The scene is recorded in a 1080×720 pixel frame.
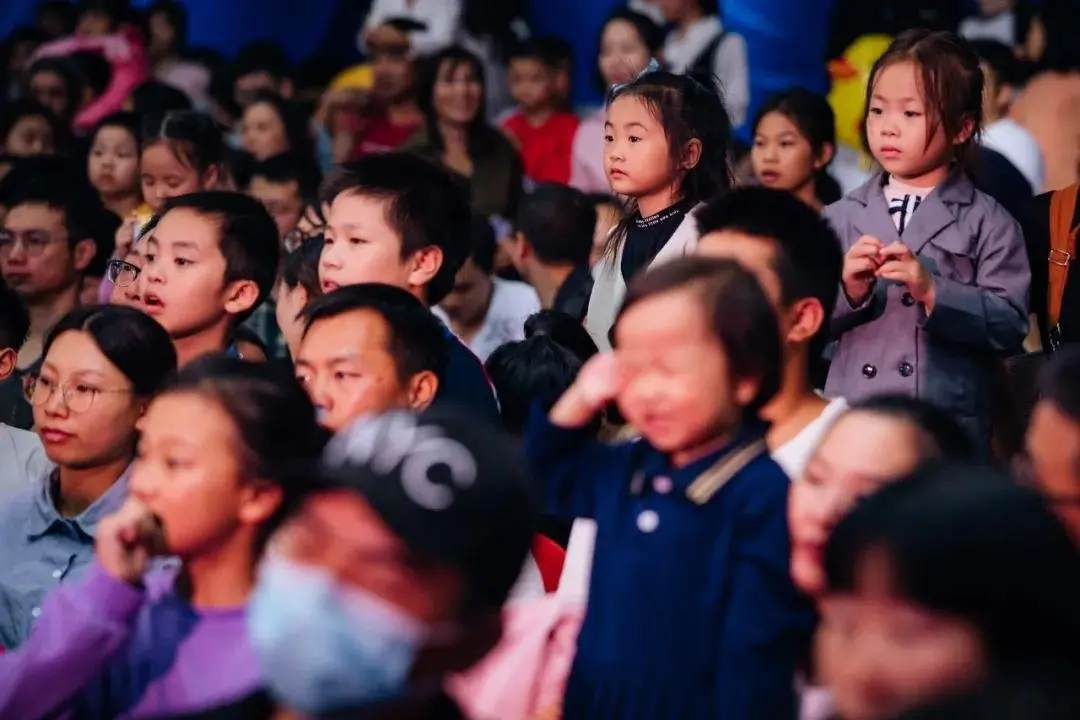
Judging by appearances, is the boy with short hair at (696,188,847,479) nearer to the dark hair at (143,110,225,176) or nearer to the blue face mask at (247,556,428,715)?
the blue face mask at (247,556,428,715)

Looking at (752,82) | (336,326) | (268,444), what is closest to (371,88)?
(752,82)

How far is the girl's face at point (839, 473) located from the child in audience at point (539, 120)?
542cm

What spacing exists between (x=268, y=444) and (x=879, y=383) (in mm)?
1645

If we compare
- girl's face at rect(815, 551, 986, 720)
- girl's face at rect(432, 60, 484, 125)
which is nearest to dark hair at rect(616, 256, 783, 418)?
girl's face at rect(815, 551, 986, 720)

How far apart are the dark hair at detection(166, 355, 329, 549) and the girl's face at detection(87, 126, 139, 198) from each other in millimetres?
4139

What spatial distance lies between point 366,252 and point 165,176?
7.32ft

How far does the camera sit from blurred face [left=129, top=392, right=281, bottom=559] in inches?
118

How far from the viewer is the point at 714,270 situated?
288 centimetres

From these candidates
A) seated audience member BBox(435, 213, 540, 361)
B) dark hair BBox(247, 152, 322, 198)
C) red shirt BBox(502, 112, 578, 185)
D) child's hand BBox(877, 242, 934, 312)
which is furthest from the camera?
red shirt BBox(502, 112, 578, 185)

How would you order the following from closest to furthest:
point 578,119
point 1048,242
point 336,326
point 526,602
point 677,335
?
point 677,335 < point 526,602 < point 336,326 < point 1048,242 < point 578,119

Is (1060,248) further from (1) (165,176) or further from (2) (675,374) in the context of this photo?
(1) (165,176)

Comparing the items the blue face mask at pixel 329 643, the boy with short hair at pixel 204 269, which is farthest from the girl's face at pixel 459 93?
the blue face mask at pixel 329 643

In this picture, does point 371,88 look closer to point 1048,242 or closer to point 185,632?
point 1048,242

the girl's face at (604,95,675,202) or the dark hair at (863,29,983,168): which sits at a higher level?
the dark hair at (863,29,983,168)
